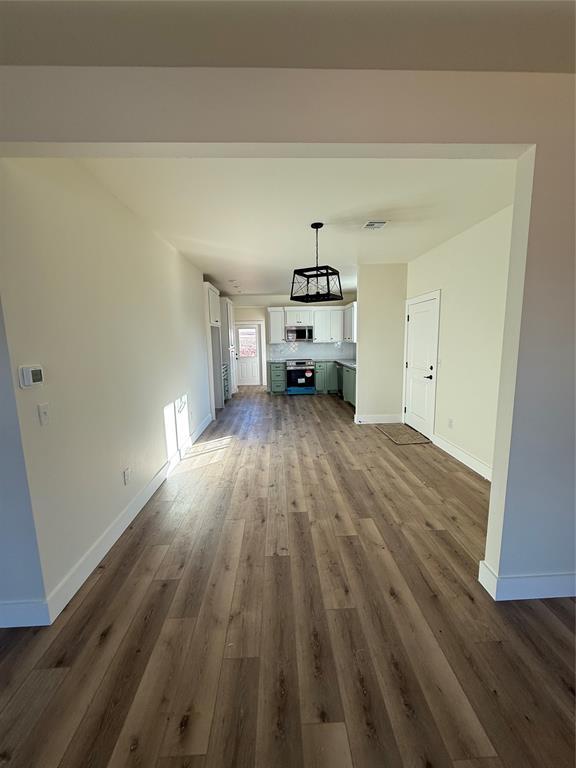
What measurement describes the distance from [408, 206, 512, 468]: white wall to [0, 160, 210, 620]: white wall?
131 inches

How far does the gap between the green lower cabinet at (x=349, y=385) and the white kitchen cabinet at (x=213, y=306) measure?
2898 millimetres

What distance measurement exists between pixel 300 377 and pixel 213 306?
3.08m

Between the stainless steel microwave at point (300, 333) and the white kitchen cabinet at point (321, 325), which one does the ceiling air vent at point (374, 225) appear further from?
the stainless steel microwave at point (300, 333)

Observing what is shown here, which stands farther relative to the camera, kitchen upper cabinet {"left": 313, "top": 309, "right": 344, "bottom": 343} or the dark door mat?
kitchen upper cabinet {"left": 313, "top": 309, "right": 344, "bottom": 343}

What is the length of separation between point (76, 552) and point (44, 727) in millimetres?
798

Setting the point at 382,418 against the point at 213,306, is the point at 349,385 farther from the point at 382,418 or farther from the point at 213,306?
the point at 213,306

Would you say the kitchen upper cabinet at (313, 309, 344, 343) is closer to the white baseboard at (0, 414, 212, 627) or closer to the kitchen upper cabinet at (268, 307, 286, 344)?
the kitchen upper cabinet at (268, 307, 286, 344)

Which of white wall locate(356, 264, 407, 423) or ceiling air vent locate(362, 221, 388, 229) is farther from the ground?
ceiling air vent locate(362, 221, 388, 229)

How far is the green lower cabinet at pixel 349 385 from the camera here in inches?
246

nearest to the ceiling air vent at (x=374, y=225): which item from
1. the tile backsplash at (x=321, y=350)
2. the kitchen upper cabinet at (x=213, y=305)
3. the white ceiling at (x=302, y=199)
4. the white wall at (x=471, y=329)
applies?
the white ceiling at (x=302, y=199)

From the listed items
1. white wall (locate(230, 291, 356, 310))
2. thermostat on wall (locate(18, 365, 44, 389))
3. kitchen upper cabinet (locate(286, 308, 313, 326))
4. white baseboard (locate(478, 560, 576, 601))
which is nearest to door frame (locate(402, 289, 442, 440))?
white baseboard (locate(478, 560, 576, 601))

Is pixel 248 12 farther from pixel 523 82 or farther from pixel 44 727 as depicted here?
pixel 44 727

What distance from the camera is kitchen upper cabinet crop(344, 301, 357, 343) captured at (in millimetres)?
6987

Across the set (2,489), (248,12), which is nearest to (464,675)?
(2,489)
